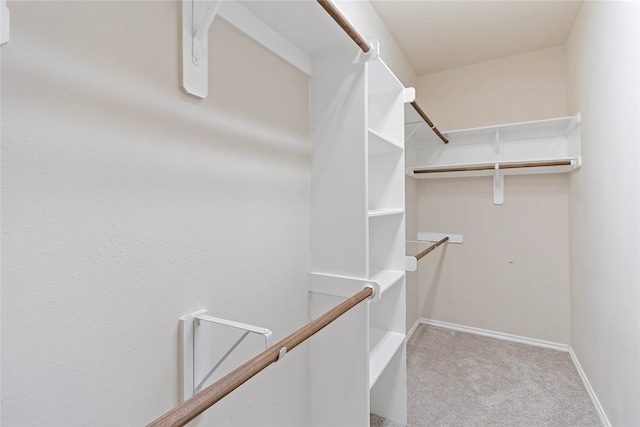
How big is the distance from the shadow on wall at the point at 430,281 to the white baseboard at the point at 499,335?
0.09 metres

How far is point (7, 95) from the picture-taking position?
526mm

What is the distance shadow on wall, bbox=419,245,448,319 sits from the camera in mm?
2906

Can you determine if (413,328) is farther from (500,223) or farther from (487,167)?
(487,167)

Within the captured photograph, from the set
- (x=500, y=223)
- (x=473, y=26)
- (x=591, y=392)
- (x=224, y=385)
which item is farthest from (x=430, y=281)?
(x=224, y=385)

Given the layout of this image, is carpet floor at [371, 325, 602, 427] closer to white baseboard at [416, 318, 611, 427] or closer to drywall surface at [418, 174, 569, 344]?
white baseboard at [416, 318, 611, 427]

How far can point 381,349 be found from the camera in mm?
1521

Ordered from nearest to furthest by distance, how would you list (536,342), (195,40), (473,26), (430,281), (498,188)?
(195,40) < (473,26) < (536,342) < (498,188) < (430,281)

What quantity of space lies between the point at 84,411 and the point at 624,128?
2.17 metres

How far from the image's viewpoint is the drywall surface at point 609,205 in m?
1.31

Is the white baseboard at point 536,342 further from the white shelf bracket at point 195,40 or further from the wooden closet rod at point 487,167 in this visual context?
the white shelf bracket at point 195,40

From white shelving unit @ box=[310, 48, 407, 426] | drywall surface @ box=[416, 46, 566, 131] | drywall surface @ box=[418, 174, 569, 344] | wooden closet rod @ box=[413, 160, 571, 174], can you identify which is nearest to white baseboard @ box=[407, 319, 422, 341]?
drywall surface @ box=[418, 174, 569, 344]

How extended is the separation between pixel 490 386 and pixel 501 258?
1.12 metres

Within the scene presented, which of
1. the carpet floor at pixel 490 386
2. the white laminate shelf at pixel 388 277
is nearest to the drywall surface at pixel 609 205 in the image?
the carpet floor at pixel 490 386

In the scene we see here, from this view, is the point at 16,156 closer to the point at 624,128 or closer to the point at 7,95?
the point at 7,95
